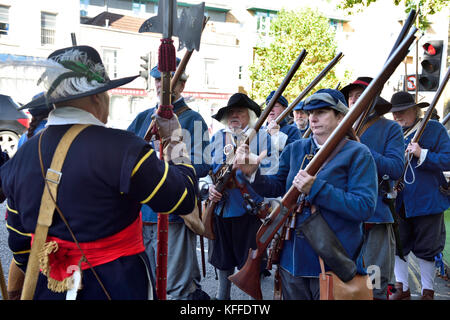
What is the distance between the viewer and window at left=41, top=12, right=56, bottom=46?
23.3 metres

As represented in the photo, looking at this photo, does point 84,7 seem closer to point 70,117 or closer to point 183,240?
point 183,240

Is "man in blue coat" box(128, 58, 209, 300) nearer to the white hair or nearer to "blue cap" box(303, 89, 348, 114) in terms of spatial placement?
"blue cap" box(303, 89, 348, 114)

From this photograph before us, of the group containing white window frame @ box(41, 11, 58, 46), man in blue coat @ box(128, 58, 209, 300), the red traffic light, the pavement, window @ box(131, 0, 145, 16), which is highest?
window @ box(131, 0, 145, 16)

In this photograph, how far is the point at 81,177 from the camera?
189 cm

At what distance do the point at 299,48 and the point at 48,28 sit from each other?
14.1m

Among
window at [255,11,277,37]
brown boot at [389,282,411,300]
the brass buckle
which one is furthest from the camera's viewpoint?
window at [255,11,277,37]

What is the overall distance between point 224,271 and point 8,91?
2.69m

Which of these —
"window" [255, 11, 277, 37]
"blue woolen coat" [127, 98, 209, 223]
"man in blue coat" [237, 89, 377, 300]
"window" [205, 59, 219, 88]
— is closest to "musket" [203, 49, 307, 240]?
"blue woolen coat" [127, 98, 209, 223]

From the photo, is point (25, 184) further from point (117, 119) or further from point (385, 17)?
point (385, 17)

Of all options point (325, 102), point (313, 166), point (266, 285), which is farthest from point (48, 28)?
point (313, 166)

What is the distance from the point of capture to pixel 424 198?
4371 millimetres

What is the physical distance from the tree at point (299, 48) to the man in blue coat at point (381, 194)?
2052cm

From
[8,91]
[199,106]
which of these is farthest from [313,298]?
[199,106]

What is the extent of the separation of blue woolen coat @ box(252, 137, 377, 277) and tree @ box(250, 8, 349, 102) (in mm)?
21821
